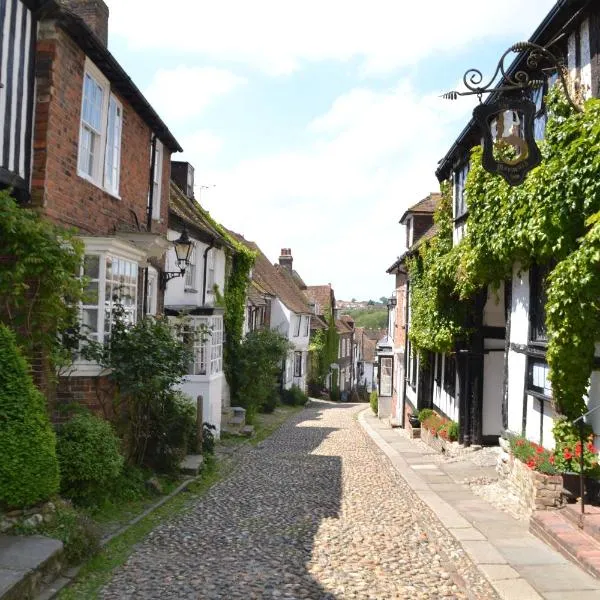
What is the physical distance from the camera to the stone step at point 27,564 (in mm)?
5520

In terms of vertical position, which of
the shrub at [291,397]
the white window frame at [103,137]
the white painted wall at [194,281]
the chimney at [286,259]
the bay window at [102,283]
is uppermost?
the chimney at [286,259]

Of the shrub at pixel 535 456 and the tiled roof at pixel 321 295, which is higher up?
the tiled roof at pixel 321 295

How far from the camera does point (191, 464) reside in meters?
13.1

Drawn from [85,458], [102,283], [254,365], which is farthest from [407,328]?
[85,458]

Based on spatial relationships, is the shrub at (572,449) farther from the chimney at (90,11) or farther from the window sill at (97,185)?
the chimney at (90,11)

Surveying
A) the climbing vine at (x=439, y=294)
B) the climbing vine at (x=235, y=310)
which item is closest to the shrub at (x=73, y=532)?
the climbing vine at (x=439, y=294)

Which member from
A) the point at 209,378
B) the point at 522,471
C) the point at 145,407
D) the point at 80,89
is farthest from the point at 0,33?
the point at 209,378

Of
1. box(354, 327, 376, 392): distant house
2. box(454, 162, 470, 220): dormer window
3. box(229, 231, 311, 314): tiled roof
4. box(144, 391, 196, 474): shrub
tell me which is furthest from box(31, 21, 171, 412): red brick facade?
box(354, 327, 376, 392): distant house

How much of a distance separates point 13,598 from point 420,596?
3738 mm

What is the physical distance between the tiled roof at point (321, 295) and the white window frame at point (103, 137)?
147 ft

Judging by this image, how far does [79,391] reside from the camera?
32.0 ft

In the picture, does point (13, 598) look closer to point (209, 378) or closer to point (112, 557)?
point (112, 557)

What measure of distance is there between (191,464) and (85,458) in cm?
475

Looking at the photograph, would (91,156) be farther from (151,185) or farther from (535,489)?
(535,489)
